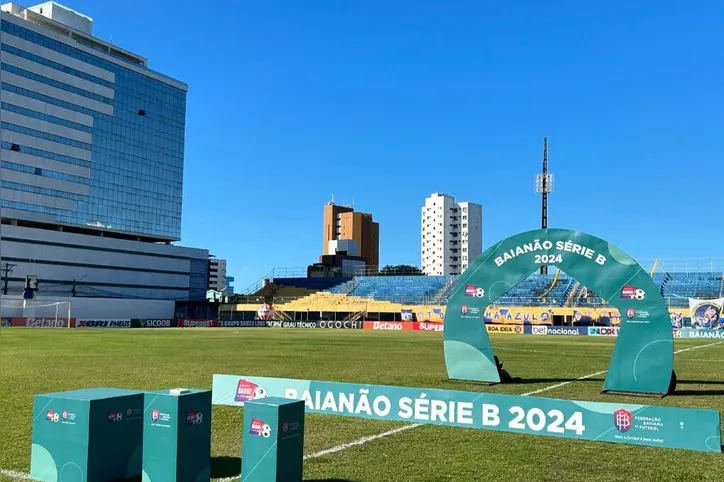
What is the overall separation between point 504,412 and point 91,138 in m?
114

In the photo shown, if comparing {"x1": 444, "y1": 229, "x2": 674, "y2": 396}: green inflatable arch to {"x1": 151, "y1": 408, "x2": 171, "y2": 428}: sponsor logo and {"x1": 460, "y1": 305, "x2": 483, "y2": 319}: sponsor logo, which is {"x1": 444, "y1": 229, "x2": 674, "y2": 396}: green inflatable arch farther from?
{"x1": 151, "y1": 408, "x2": 171, "y2": 428}: sponsor logo

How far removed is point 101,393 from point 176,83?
130m

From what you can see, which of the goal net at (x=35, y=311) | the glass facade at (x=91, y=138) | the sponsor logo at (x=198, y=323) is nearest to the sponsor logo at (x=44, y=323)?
the goal net at (x=35, y=311)

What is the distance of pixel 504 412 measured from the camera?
32.9ft

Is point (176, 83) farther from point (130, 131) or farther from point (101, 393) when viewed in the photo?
point (101, 393)

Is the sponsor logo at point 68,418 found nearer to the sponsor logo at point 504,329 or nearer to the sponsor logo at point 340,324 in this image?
the sponsor logo at point 504,329

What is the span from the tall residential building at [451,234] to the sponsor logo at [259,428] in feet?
602

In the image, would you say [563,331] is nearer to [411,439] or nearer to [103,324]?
[103,324]

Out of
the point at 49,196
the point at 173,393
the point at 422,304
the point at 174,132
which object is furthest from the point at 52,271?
the point at 173,393

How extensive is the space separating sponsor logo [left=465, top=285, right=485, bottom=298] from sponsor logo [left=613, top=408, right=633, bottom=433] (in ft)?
27.3

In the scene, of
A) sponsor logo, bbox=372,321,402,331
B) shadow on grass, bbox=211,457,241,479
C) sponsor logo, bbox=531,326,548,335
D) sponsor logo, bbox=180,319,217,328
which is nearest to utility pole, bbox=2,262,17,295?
sponsor logo, bbox=180,319,217,328

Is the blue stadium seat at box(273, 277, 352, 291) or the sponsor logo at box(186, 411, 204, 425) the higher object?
the blue stadium seat at box(273, 277, 352, 291)

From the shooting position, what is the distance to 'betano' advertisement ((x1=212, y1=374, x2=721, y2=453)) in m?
8.84

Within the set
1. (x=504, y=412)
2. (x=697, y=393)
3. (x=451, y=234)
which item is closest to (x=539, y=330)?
(x=697, y=393)
